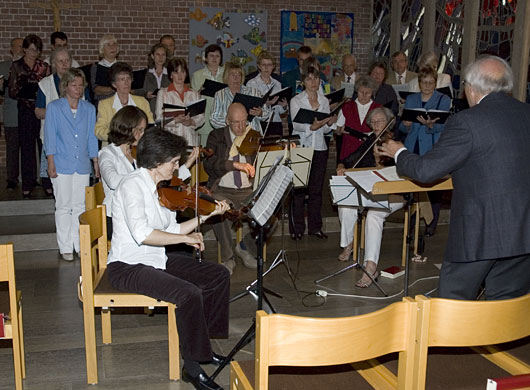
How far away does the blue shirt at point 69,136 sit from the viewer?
512 centimetres

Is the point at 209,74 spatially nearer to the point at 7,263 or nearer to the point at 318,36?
the point at 318,36

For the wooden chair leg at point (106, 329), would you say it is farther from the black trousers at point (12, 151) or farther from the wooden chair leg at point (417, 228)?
the black trousers at point (12, 151)

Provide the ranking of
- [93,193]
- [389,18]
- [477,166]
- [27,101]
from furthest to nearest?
[389,18]
[27,101]
[93,193]
[477,166]

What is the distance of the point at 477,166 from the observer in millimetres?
2789

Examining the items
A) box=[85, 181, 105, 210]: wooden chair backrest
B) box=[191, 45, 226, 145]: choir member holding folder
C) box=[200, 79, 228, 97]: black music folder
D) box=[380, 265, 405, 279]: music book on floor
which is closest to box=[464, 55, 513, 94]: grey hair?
box=[85, 181, 105, 210]: wooden chair backrest

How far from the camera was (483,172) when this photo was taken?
9.14ft

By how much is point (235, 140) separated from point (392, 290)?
1721 mm

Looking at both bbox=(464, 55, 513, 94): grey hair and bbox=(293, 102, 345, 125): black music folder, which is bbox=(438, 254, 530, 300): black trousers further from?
bbox=(293, 102, 345, 125): black music folder

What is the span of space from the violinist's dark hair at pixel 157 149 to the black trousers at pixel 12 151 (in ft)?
13.3

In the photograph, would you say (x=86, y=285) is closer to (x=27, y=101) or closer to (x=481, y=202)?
(x=481, y=202)

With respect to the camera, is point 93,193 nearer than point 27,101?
Yes

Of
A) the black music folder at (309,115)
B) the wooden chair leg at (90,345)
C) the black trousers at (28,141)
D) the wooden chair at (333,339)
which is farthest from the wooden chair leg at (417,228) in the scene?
the black trousers at (28,141)

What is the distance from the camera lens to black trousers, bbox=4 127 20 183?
6852 millimetres

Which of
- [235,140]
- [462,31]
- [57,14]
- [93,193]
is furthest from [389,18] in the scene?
[93,193]
